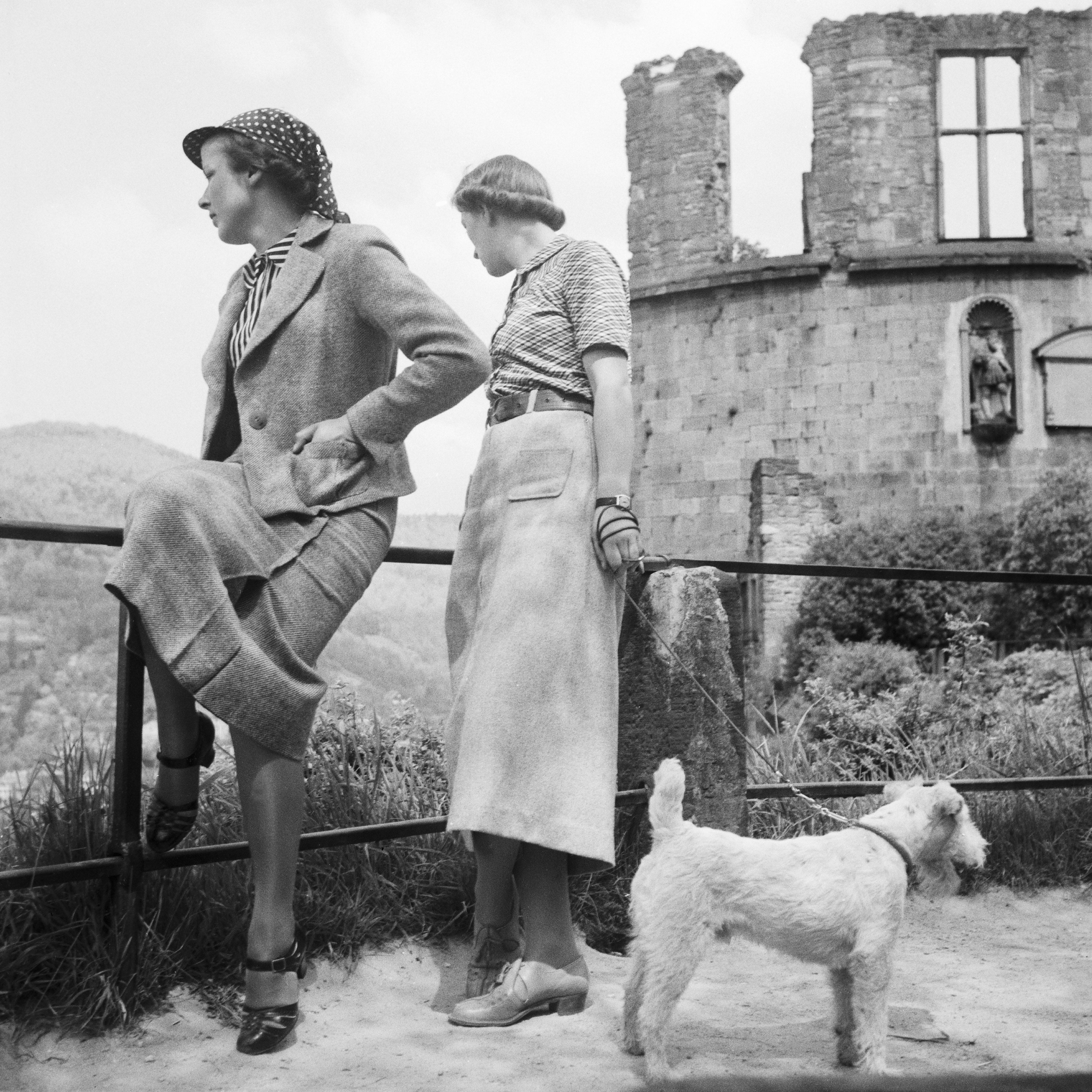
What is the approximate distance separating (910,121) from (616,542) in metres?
19.8

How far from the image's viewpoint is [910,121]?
20.9 metres

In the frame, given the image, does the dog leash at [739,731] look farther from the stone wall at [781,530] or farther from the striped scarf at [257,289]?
the stone wall at [781,530]

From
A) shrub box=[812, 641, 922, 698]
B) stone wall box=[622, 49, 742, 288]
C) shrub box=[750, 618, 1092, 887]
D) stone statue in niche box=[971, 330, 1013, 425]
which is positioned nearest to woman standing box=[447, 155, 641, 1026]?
shrub box=[750, 618, 1092, 887]

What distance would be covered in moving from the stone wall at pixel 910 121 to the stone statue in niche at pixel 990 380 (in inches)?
72.8

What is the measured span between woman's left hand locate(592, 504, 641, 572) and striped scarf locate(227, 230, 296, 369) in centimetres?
87

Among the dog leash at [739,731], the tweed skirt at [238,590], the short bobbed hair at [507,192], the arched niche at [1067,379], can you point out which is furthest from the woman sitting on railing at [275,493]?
the arched niche at [1067,379]

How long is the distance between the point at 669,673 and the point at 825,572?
0.69m

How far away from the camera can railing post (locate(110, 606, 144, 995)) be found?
9.64ft

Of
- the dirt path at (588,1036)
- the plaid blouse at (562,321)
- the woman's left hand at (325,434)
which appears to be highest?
the plaid blouse at (562,321)

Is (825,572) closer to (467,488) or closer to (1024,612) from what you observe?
(467,488)

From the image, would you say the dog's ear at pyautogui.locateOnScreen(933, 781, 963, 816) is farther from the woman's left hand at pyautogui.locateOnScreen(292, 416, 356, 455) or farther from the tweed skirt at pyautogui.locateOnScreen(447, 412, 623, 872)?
the woman's left hand at pyautogui.locateOnScreen(292, 416, 356, 455)

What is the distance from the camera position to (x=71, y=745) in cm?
335

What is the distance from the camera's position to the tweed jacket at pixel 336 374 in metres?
2.89

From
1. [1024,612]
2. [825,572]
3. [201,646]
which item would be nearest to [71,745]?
[201,646]
